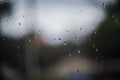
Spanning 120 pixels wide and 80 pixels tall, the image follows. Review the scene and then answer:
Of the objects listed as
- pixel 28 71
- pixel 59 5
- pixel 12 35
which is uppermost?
pixel 59 5

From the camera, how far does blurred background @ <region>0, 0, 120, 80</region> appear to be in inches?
30.6

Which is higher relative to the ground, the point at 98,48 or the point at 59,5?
the point at 59,5

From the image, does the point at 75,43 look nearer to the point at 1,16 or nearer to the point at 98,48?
the point at 98,48

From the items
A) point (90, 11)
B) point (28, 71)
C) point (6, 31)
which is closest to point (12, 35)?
point (6, 31)

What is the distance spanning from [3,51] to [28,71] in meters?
0.12

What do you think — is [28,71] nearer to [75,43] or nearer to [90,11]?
[75,43]

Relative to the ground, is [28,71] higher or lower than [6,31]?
lower

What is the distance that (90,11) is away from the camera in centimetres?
80

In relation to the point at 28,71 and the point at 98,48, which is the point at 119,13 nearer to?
the point at 98,48

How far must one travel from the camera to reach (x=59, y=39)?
2.62 feet

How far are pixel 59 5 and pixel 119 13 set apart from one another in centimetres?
21

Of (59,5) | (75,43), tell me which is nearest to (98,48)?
(75,43)

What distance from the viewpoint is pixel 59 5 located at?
81cm

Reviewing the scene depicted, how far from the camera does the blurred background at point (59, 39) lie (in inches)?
30.6
